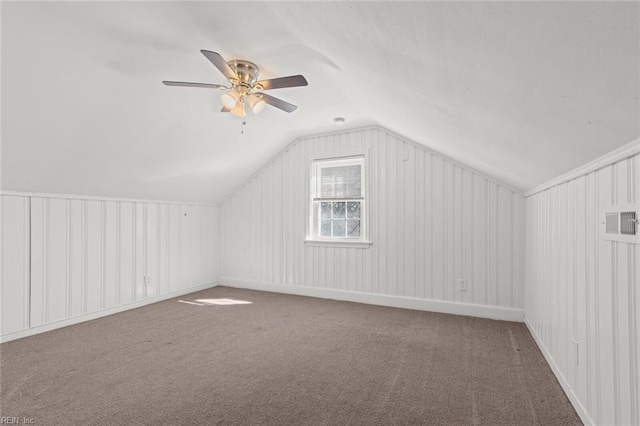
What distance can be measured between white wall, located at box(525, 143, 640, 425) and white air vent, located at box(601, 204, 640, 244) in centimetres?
3

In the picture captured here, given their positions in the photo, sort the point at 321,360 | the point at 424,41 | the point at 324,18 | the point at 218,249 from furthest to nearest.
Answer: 1. the point at 218,249
2. the point at 321,360
3. the point at 324,18
4. the point at 424,41

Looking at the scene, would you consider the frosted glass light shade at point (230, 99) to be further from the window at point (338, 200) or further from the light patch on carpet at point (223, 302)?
the light patch on carpet at point (223, 302)

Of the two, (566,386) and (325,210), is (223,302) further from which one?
(566,386)

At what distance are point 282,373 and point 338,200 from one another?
2765 millimetres

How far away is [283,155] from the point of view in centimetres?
503

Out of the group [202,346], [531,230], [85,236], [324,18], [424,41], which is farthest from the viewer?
[85,236]

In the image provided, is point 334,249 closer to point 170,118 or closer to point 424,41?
point 170,118

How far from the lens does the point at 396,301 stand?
413 cm

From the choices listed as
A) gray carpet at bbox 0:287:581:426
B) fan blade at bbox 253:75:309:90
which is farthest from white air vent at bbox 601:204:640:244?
fan blade at bbox 253:75:309:90

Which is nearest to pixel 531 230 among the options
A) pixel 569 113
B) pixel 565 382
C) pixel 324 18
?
pixel 565 382

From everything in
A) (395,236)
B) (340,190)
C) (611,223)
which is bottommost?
(395,236)

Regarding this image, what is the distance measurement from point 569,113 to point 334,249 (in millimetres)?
3563

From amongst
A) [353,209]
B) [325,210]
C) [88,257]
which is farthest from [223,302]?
[353,209]

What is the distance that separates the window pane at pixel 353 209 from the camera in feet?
15.0
